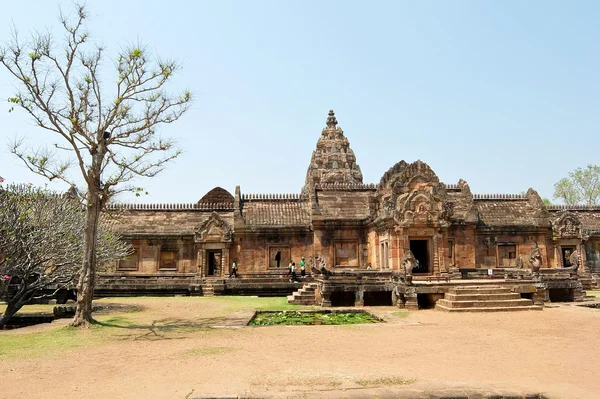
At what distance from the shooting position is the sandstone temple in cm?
2145

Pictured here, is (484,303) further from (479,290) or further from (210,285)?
(210,285)

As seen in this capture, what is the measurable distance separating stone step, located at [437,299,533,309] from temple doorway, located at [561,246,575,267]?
1290 centimetres

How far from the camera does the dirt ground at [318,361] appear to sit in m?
6.36

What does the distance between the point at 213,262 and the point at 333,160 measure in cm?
1765

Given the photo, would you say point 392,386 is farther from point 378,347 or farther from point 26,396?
point 26,396

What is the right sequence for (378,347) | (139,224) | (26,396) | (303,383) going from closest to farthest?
(26,396)
(303,383)
(378,347)
(139,224)

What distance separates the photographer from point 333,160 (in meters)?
42.6

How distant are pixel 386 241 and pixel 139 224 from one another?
48.5 ft

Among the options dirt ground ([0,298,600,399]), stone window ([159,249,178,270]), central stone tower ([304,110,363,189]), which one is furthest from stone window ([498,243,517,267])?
stone window ([159,249,178,270])

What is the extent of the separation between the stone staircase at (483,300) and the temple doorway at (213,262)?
44.7 feet

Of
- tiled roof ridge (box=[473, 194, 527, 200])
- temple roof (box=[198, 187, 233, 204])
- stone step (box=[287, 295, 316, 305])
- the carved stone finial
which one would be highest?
the carved stone finial

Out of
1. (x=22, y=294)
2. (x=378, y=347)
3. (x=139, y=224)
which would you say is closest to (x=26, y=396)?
(x=378, y=347)

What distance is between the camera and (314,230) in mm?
24734

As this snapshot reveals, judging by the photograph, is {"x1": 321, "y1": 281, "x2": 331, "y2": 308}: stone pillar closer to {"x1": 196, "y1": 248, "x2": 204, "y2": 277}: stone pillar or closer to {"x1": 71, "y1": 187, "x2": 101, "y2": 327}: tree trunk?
{"x1": 71, "y1": 187, "x2": 101, "y2": 327}: tree trunk
